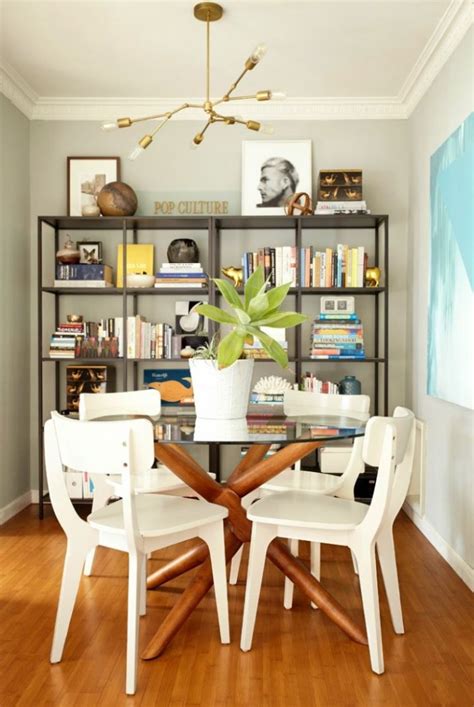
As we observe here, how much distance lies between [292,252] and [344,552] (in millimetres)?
1888

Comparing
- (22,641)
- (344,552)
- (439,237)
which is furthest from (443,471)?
(22,641)

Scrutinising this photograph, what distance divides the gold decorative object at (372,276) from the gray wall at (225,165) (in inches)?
13.6

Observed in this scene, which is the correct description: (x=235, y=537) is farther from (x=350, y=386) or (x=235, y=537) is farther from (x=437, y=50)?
(x=437, y=50)

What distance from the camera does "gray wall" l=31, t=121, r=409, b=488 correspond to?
16.1 feet

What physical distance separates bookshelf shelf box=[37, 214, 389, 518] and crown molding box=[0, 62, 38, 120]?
761 mm

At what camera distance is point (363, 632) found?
9.00ft

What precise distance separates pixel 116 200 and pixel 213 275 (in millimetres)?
789

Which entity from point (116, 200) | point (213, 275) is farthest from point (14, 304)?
point (213, 275)

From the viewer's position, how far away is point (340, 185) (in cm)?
469

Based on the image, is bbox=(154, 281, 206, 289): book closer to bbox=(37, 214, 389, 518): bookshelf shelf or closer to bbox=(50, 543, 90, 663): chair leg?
bbox=(37, 214, 389, 518): bookshelf shelf

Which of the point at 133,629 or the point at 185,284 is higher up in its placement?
the point at 185,284

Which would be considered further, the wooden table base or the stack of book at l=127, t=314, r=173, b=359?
the stack of book at l=127, t=314, r=173, b=359

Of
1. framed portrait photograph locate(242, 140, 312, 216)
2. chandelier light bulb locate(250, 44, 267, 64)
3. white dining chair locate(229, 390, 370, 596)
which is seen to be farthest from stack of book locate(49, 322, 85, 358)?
chandelier light bulb locate(250, 44, 267, 64)

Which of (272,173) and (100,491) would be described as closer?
(100,491)
